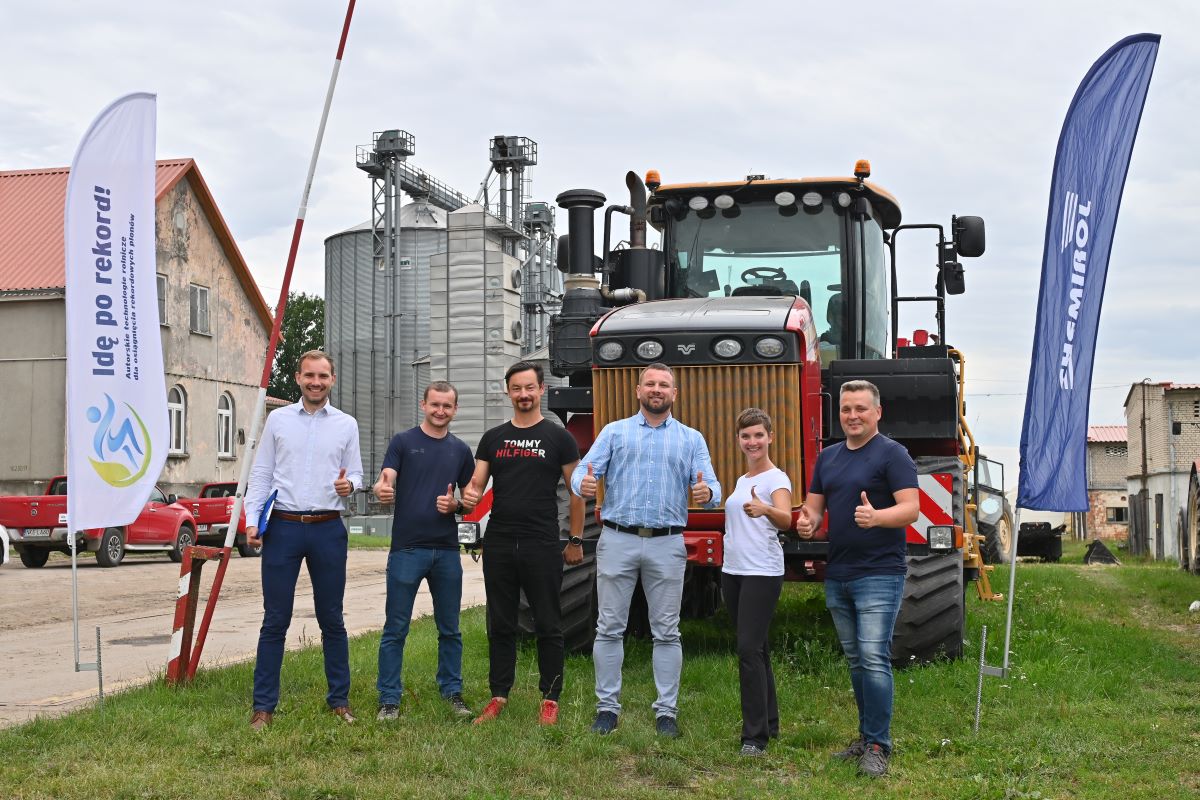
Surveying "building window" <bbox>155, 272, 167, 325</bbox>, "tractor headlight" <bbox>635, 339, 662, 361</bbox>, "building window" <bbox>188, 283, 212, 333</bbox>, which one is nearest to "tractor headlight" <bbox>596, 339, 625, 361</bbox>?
"tractor headlight" <bbox>635, 339, 662, 361</bbox>

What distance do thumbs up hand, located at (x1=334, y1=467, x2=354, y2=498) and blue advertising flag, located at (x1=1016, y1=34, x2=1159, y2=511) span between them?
3.76m

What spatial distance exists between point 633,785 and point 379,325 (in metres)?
37.8

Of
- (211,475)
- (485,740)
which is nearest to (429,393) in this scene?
(485,740)

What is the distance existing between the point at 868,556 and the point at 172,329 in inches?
1190

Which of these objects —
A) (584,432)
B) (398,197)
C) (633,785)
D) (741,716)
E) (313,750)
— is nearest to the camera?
(633,785)

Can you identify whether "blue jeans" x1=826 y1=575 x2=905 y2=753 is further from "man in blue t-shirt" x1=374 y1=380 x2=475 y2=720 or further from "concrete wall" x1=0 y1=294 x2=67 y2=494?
"concrete wall" x1=0 y1=294 x2=67 y2=494

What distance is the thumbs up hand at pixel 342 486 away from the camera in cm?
696

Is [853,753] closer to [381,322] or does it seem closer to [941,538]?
[941,538]

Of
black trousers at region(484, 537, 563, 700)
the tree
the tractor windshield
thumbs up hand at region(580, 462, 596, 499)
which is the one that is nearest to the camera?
thumbs up hand at region(580, 462, 596, 499)

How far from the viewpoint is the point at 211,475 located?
35.3 m

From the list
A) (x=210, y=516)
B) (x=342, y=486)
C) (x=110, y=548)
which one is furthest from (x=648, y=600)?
(x=210, y=516)

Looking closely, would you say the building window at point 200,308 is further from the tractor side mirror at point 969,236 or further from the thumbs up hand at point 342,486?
the thumbs up hand at point 342,486

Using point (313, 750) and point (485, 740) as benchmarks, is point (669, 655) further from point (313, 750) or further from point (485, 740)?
point (313, 750)

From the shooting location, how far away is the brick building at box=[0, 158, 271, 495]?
100 ft
